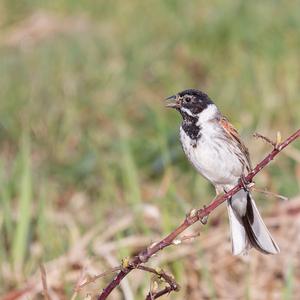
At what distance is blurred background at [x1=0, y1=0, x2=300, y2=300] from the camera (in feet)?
14.6

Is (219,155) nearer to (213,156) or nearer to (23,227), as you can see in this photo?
(213,156)

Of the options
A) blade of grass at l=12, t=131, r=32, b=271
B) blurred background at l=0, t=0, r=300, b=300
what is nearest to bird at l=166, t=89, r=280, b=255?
blurred background at l=0, t=0, r=300, b=300

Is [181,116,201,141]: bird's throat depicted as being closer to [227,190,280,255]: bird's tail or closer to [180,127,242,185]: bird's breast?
[180,127,242,185]: bird's breast

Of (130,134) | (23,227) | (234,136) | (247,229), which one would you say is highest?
(130,134)

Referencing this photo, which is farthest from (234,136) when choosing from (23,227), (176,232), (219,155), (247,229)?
(23,227)

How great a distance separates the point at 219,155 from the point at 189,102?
253 millimetres

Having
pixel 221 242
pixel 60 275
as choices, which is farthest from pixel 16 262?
pixel 221 242

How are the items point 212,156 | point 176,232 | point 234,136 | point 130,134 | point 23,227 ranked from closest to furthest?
point 176,232 → point 212,156 → point 234,136 → point 23,227 → point 130,134

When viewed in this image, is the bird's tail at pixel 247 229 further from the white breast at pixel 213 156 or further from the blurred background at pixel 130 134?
the blurred background at pixel 130 134

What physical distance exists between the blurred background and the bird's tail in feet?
1.64

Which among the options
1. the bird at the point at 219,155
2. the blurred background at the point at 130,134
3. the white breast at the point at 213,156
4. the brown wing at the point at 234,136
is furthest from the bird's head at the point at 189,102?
the blurred background at the point at 130,134

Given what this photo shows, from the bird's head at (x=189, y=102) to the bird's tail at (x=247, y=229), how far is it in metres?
0.33

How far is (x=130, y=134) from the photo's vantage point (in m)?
6.39

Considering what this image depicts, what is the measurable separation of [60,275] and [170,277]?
1.86m
